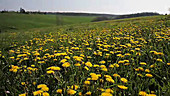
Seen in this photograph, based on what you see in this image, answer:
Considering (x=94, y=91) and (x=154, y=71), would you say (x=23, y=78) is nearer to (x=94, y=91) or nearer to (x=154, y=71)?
(x=94, y=91)

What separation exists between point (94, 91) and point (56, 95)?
0.49m

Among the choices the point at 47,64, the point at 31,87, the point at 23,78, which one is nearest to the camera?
the point at 31,87

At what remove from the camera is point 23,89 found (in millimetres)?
2059

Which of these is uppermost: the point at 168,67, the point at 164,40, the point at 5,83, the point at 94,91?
the point at 164,40

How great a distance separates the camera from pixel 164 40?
373 centimetres

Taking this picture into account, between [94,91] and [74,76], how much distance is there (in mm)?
598

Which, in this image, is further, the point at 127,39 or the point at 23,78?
the point at 127,39

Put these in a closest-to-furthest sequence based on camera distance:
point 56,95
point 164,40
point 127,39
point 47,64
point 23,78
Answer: point 56,95
point 23,78
point 47,64
point 164,40
point 127,39

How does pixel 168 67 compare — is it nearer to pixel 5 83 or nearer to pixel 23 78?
pixel 23 78

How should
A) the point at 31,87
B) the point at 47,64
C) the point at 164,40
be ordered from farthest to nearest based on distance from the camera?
1. the point at 164,40
2. the point at 47,64
3. the point at 31,87

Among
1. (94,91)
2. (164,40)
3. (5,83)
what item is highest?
(164,40)

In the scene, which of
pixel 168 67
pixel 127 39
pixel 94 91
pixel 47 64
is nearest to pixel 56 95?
pixel 94 91

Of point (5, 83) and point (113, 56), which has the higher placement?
point (113, 56)

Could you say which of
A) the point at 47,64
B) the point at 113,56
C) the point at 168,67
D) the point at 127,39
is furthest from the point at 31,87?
the point at 127,39
